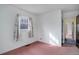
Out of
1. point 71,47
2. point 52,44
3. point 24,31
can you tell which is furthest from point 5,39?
point 71,47

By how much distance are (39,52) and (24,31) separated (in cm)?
54

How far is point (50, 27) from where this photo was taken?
1844mm

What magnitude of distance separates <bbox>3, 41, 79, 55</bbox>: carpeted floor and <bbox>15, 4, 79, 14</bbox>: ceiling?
70 cm

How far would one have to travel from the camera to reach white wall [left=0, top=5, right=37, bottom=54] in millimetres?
1688

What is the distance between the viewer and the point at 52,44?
6.02ft

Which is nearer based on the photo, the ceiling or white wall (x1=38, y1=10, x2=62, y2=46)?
the ceiling

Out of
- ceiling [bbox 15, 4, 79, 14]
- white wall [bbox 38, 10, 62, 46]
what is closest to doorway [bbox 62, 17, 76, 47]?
white wall [bbox 38, 10, 62, 46]

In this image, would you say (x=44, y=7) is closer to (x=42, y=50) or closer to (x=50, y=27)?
(x=50, y=27)

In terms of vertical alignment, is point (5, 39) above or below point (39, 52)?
above

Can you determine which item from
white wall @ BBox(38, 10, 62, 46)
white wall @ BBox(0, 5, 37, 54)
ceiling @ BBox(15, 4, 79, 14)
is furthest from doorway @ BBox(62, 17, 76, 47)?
white wall @ BBox(0, 5, 37, 54)

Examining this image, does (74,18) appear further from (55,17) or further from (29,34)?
(29,34)

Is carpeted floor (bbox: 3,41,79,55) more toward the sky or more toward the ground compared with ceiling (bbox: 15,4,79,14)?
more toward the ground

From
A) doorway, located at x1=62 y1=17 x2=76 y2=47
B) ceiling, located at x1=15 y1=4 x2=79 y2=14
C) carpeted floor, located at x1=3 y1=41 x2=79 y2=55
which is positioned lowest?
carpeted floor, located at x1=3 y1=41 x2=79 y2=55

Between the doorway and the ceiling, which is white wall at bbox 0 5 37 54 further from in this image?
the doorway
